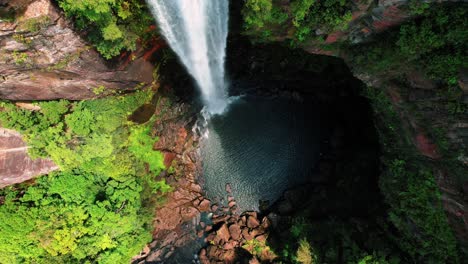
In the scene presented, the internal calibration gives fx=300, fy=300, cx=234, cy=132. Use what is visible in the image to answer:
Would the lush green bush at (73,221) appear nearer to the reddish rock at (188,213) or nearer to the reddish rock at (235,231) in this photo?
the reddish rock at (188,213)

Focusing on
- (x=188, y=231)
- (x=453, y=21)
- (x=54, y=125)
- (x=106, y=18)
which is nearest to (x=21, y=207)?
(x=54, y=125)

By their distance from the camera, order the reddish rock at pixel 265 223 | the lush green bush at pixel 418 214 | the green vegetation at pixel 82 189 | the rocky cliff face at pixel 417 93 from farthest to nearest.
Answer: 1. the reddish rock at pixel 265 223
2. the green vegetation at pixel 82 189
3. the lush green bush at pixel 418 214
4. the rocky cliff face at pixel 417 93

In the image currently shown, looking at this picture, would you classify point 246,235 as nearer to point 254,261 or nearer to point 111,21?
point 254,261

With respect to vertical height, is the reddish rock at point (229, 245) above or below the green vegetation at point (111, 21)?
below

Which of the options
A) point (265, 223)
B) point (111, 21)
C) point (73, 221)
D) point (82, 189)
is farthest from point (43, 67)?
point (265, 223)

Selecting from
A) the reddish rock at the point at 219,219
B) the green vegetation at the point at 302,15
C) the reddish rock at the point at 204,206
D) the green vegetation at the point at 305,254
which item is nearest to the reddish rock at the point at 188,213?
the reddish rock at the point at 204,206

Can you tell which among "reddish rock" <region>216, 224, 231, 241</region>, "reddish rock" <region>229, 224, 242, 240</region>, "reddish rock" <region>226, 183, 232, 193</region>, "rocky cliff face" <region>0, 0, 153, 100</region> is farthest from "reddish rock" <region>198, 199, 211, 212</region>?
"rocky cliff face" <region>0, 0, 153, 100</region>
